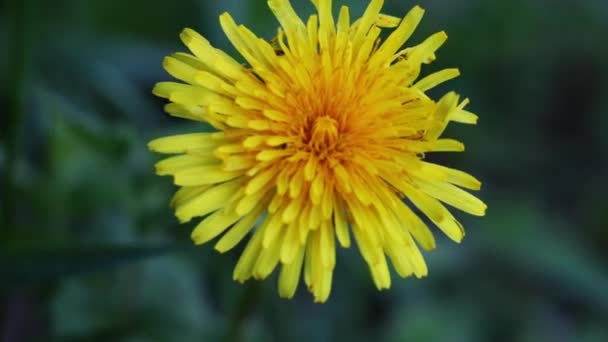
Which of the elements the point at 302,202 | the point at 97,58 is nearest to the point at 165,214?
the point at 97,58

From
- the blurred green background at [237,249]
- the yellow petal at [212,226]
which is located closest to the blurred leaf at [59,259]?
the blurred green background at [237,249]

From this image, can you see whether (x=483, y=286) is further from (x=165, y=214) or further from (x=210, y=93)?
(x=210, y=93)

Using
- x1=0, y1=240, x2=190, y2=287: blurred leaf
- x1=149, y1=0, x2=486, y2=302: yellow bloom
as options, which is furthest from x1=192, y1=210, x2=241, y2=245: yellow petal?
x1=0, y1=240, x2=190, y2=287: blurred leaf

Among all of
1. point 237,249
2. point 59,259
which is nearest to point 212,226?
point 59,259

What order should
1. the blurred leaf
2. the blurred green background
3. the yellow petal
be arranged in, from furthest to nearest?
the blurred green background, the blurred leaf, the yellow petal

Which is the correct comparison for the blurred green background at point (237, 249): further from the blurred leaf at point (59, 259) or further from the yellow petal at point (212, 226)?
the yellow petal at point (212, 226)

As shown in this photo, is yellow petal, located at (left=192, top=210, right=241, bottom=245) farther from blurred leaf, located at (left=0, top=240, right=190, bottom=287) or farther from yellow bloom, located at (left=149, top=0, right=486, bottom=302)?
blurred leaf, located at (left=0, top=240, right=190, bottom=287)

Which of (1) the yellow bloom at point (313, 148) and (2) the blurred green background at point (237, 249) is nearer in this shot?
(1) the yellow bloom at point (313, 148)
